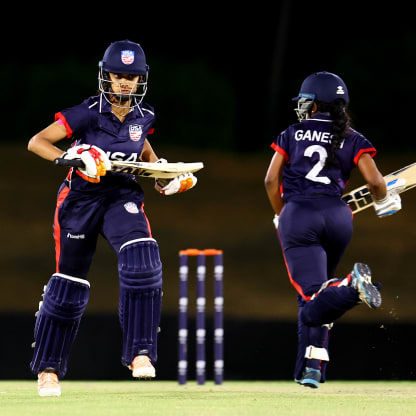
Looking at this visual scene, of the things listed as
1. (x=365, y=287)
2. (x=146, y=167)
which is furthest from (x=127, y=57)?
A: (x=365, y=287)

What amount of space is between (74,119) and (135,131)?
A: 288 millimetres

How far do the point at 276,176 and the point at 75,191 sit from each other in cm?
91

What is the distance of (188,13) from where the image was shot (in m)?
18.0

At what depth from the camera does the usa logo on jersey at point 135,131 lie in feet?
16.0

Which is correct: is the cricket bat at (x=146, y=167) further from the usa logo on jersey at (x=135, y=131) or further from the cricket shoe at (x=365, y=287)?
the cricket shoe at (x=365, y=287)

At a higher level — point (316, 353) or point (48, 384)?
point (316, 353)

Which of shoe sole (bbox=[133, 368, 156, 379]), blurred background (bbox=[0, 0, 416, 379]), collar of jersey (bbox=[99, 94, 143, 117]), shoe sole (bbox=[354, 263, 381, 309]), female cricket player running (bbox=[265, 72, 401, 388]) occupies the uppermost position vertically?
blurred background (bbox=[0, 0, 416, 379])

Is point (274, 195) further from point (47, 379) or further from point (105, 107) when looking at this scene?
point (47, 379)

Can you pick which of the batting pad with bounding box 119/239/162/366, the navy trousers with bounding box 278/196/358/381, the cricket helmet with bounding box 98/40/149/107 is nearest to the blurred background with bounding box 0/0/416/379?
the navy trousers with bounding box 278/196/358/381

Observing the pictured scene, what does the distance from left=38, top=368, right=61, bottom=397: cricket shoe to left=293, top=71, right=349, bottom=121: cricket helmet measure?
167 centimetres

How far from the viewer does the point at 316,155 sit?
16.0 feet

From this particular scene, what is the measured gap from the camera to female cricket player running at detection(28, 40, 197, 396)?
15.4 feet

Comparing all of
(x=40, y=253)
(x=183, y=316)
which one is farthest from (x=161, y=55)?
(x=183, y=316)

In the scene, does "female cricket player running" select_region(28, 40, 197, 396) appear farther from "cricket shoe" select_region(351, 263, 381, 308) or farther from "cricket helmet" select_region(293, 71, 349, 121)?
"cricket shoe" select_region(351, 263, 381, 308)
